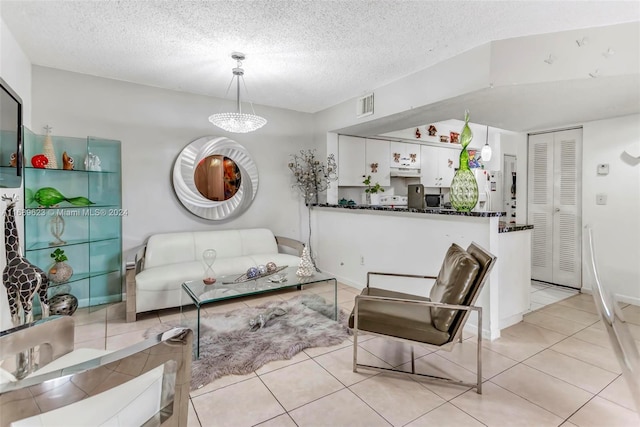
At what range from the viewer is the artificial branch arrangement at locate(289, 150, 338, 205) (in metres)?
4.62

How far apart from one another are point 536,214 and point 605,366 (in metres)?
2.63

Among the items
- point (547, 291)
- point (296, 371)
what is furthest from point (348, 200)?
point (296, 371)

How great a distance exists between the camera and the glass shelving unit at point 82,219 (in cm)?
296

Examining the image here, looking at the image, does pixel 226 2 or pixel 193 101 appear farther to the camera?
pixel 193 101

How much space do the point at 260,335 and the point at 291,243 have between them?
1.74 meters

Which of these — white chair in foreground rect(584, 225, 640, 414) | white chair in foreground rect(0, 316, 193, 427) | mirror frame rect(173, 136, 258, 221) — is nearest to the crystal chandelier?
mirror frame rect(173, 136, 258, 221)

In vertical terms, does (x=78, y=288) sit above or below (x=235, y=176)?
below

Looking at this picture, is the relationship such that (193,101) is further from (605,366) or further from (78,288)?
(605,366)

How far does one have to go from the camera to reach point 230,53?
2840 mm

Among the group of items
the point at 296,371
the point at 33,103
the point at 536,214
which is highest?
the point at 33,103

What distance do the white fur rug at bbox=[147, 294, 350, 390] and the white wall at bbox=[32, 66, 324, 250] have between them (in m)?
1.39

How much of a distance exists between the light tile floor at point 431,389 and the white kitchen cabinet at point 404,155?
3187 mm

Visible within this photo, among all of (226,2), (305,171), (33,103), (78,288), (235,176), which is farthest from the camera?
(305,171)

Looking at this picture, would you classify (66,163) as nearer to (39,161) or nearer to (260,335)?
(39,161)
